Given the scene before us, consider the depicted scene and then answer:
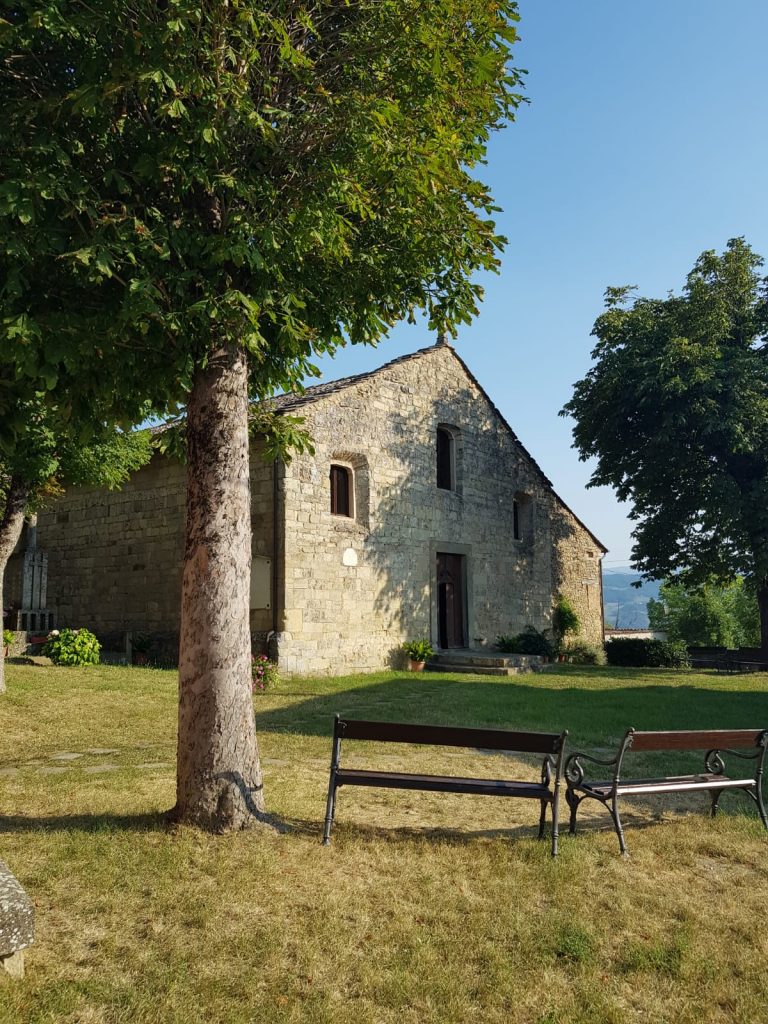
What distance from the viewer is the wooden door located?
1953 cm

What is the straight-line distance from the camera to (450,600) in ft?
65.0

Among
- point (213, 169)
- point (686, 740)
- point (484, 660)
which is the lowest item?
point (484, 660)

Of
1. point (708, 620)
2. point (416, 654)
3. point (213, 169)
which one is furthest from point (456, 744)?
point (708, 620)

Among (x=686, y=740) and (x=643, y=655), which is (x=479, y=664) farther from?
(x=686, y=740)

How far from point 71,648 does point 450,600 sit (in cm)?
935

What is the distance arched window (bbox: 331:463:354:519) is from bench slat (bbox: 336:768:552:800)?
11.9 m

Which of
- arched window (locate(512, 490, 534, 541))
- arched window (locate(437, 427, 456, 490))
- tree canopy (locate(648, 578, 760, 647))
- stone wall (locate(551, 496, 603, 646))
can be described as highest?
arched window (locate(437, 427, 456, 490))

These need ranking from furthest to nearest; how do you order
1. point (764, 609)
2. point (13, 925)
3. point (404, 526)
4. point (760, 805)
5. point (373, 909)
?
point (764, 609)
point (404, 526)
point (760, 805)
point (373, 909)
point (13, 925)

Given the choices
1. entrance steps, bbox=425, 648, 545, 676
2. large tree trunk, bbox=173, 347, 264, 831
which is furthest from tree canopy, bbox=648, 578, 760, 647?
large tree trunk, bbox=173, 347, 264, 831

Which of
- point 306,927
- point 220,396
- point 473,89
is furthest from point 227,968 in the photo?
point 473,89

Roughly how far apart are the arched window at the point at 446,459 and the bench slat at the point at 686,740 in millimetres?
14710

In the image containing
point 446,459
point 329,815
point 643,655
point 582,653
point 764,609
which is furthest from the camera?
point 643,655

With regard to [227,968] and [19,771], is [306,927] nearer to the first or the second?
[227,968]

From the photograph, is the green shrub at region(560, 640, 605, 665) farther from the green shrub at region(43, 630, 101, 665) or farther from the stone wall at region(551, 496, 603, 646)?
the green shrub at region(43, 630, 101, 665)
